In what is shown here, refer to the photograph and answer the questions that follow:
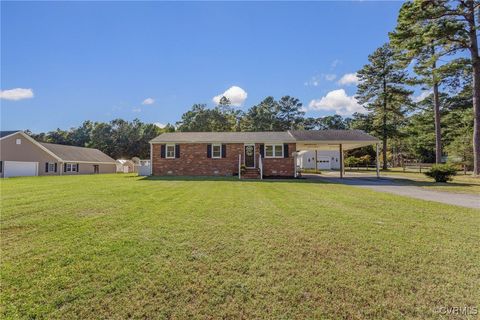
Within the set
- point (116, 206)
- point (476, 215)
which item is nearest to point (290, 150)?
point (476, 215)

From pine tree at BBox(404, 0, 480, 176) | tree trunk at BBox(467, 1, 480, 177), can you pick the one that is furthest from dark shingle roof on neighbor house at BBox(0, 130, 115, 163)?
tree trunk at BBox(467, 1, 480, 177)

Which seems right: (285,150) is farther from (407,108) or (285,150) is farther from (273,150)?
(407,108)

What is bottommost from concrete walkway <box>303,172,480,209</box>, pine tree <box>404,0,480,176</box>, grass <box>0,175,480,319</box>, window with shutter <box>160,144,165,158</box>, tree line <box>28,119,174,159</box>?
grass <box>0,175,480,319</box>

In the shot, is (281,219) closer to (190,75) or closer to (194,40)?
(194,40)

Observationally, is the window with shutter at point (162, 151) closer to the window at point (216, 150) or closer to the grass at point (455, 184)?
the window at point (216, 150)

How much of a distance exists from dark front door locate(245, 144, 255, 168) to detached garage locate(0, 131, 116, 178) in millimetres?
25158

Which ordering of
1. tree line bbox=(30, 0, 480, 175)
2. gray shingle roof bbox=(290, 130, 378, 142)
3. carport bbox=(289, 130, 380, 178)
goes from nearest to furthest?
tree line bbox=(30, 0, 480, 175), carport bbox=(289, 130, 380, 178), gray shingle roof bbox=(290, 130, 378, 142)

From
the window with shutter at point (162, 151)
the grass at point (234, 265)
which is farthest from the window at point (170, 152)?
the grass at point (234, 265)

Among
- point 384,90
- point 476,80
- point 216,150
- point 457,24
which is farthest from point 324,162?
point 216,150

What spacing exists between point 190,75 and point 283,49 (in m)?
7.13

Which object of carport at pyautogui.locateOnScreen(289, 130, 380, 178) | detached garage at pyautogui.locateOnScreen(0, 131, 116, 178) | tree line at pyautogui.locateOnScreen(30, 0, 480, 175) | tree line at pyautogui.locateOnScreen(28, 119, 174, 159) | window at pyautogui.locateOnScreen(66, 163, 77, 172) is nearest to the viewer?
tree line at pyautogui.locateOnScreen(30, 0, 480, 175)

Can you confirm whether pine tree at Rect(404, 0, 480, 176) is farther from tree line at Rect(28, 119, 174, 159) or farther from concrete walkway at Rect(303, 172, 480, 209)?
tree line at Rect(28, 119, 174, 159)

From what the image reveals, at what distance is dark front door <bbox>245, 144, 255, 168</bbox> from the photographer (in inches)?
714

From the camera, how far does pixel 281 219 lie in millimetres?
5449
